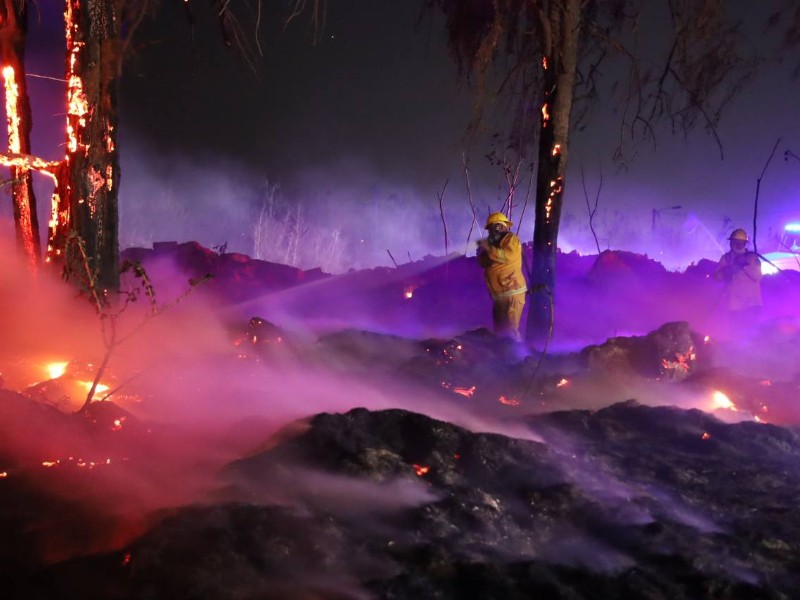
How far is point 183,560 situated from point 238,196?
43.3 metres

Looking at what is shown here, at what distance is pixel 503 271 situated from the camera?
29.0 ft

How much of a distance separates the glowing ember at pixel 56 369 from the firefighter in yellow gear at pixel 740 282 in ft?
34.6

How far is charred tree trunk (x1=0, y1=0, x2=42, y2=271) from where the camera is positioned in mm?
7703

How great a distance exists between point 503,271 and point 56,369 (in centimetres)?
568

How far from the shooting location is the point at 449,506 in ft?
11.5

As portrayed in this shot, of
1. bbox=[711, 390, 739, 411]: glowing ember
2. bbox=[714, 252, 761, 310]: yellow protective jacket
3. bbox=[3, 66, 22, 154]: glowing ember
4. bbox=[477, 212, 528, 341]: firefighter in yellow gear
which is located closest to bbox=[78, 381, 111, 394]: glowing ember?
bbox=[3, 66, 22, 154]: glowing ember

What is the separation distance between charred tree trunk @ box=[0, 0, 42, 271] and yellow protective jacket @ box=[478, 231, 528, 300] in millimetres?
5892

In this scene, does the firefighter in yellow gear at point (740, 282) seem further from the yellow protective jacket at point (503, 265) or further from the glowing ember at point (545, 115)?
the glowing ember at point (545, 115)

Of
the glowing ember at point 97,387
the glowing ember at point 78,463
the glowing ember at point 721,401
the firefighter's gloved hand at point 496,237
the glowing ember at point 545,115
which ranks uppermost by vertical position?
the glowing ember at point 545,115

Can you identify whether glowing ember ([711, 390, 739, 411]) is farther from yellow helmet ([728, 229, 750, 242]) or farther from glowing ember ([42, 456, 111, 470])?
glowing ember ([42, 456, 111, 470])

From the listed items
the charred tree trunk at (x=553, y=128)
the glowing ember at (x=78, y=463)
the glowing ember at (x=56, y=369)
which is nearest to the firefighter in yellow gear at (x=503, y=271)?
the charred tree trunk at (x=553, y=128)

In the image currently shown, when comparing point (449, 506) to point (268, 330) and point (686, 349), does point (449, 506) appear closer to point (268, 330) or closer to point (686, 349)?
point (268, 330)

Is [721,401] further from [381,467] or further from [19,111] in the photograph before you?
[19,111]

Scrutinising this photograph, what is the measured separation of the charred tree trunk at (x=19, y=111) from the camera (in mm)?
7703
